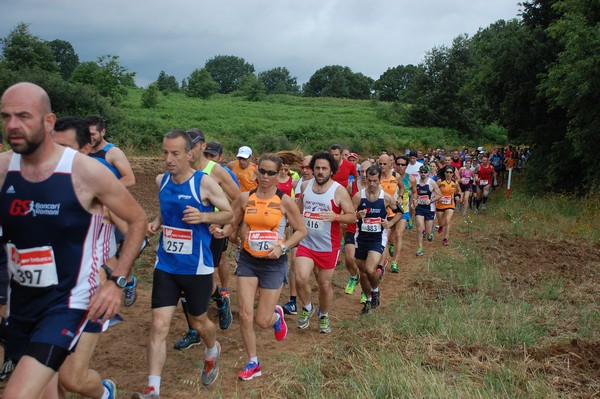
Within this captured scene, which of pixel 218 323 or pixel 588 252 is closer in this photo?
pixel 218 323

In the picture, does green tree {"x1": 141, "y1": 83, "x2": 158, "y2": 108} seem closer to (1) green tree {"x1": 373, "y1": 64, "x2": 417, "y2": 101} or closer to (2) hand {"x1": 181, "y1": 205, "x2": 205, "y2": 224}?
(2) hand {"x1": 181, "y1": 205, "x2": 205, "y2": 224}

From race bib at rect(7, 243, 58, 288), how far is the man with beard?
399 centimetres

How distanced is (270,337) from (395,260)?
4612mm

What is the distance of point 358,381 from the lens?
15.6 feet

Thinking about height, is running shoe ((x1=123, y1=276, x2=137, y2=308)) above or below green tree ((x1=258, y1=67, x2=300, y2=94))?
below

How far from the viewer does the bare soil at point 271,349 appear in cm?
509

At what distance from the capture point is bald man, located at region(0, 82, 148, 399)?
3002 mm

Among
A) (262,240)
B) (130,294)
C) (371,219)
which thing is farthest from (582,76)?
(130,294)

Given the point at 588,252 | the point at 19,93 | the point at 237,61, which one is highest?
the point at 237,61

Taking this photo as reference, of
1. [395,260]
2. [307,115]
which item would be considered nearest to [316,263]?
[395,260]

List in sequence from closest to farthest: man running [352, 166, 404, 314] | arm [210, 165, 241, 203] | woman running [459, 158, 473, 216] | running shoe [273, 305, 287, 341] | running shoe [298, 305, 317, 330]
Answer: running shoe [273, 305, 287, 341] < arm [210, 165, 241, 203] < running shoe [298, 305, 317, 330] < man running [352, 166, 404, 314] < woman running [459, 158, 473, 216]

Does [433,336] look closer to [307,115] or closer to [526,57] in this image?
[526,57]

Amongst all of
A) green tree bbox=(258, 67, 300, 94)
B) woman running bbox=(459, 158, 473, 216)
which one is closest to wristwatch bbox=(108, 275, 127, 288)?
woman running bbox=(459, 158, 473, 216)

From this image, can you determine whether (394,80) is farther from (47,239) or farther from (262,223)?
(47,239)
